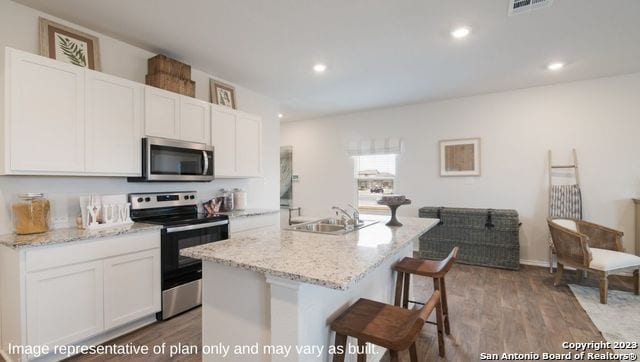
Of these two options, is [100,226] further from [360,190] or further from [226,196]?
[360,190]

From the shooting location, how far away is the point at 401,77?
3.77 metres

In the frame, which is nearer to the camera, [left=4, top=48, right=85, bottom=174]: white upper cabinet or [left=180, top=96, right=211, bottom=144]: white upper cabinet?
[left=4, top=48, right=85, bottom=174]: white upper cabinet

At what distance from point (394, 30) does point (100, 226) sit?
297 cm

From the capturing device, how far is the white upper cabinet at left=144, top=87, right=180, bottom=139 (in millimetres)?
2730

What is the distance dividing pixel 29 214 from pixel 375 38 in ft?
10.2

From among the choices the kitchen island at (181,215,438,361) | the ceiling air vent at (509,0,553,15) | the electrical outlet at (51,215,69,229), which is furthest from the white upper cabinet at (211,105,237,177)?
the ceiling air vent at (509,0,553,15)

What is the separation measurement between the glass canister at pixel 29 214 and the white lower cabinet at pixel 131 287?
541mm

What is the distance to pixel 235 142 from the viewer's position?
367 cm

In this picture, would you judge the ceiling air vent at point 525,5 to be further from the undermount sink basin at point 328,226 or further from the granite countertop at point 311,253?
the undermount sink basin at point 328,226

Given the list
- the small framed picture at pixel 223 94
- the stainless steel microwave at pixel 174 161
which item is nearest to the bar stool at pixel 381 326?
the stainless steel microwave at pixel 174 161

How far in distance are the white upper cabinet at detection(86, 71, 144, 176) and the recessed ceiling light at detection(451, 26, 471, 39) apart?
2.85 metres

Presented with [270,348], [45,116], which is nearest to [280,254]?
[270,348]

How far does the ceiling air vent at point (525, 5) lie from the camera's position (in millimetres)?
2186

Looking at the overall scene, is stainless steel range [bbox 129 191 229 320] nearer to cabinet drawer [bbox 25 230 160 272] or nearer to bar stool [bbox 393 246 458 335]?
cabinet drawer [bbox 25 230 160 272]
